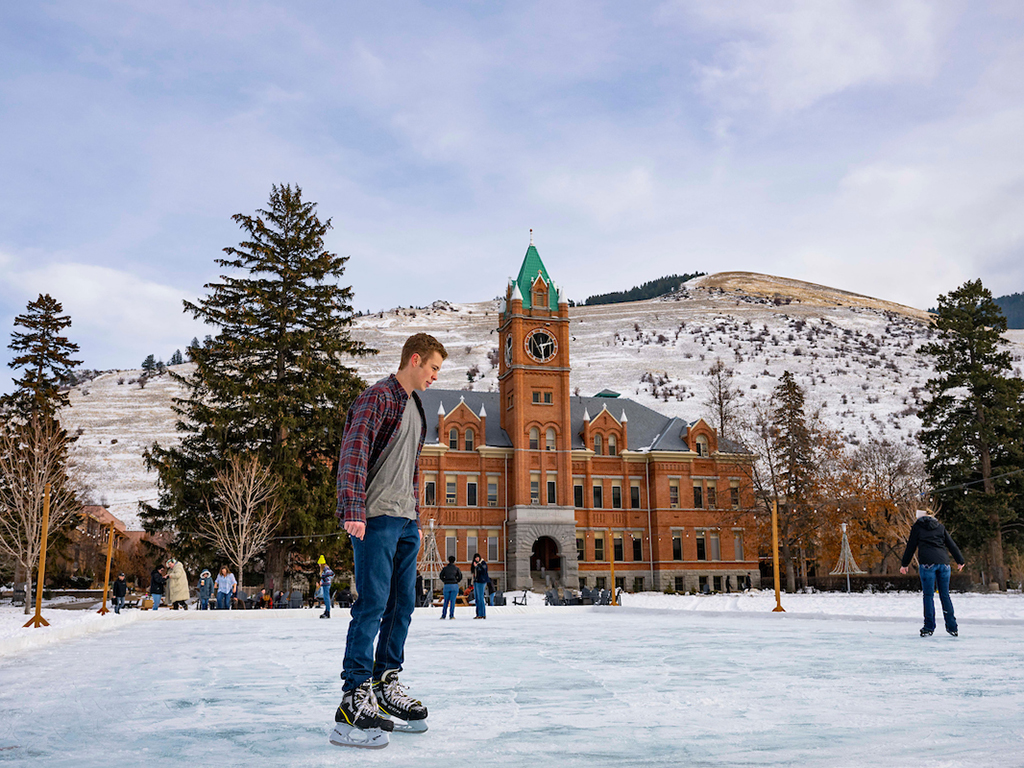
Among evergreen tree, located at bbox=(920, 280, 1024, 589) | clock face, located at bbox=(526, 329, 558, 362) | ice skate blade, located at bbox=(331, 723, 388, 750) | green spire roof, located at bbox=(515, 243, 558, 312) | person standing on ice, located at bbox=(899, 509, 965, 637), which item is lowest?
ice skate blade, located at bbox=(331, 723, 388, 750)

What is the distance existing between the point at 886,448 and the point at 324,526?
61265 mm

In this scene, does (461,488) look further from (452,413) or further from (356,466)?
(356,466)

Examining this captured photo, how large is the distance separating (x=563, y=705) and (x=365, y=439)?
2.05 metres

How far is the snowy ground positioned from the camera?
141 inches

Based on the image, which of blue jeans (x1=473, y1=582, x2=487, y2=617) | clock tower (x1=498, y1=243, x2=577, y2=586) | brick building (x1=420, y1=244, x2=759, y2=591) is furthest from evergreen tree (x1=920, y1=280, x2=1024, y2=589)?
blue jeans (x1=473, y1=582, x2=487, y2=617)

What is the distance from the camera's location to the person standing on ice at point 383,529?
4.23 m

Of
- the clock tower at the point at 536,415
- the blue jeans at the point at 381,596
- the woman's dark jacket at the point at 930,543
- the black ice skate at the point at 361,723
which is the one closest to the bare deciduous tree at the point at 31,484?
the clock tower at the point at 536,415

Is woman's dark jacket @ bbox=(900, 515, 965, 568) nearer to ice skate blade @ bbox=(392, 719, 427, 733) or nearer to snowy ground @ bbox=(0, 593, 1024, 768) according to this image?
snowy ground @ bbox=(0, 593, 1024, 768)

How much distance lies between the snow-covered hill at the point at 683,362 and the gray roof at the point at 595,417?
131 feet

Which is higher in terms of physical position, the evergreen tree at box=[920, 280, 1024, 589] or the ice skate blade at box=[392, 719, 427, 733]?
the evergreen tree at box=[920, 280, 1024, 589]

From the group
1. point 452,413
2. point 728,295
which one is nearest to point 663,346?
point 728,295

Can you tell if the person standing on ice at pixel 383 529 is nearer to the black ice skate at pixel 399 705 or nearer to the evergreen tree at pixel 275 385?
the black ice skate at pixel 399 705

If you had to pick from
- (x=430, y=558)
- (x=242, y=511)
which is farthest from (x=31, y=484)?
(x=430, y=558)

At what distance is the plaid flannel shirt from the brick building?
4785 cm
